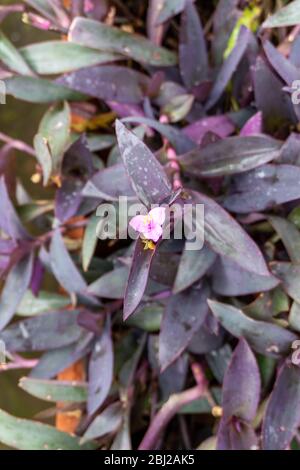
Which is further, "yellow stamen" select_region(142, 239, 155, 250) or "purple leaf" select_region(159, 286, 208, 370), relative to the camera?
"purple leaf" select_region(159, 286, 208, 370)

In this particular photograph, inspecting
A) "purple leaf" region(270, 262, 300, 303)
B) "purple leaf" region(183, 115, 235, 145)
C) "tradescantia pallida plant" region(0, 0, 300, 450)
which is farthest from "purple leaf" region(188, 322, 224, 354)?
"purple leaf" region(183, 115, 235, 145)

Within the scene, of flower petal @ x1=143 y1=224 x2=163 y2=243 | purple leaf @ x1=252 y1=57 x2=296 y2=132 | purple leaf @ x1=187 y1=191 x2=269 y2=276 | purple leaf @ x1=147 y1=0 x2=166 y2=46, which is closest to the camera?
flower petal @ x1=143 y1=224 x2=163 y2=243

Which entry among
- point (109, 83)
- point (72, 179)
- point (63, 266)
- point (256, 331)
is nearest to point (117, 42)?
point (109, 83)

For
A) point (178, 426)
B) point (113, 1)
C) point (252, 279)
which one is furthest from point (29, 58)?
point (178, 426)

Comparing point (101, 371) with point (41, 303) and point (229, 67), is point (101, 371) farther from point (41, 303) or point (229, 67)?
point (229, 67)

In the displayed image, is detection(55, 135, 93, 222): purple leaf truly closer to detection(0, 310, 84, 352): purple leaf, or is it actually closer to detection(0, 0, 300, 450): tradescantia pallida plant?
detection(0, 0, 300, 450): tradescantia pallida plant

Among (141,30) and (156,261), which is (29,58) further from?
(156,261)

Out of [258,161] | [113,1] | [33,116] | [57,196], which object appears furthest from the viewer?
[33,116]

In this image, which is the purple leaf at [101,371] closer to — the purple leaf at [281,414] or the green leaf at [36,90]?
the purple leaf at [281,414]
